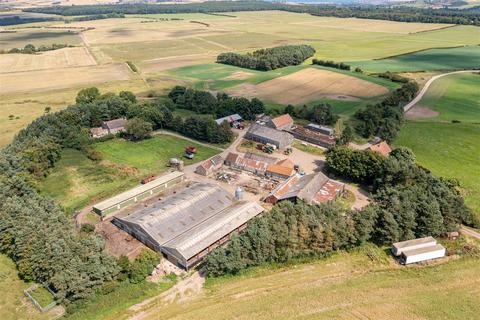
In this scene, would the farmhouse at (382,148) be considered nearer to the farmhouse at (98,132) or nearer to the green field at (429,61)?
the farmhouse at (98,132)

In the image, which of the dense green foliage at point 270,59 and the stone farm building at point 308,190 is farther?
the dense green foliage at point 270,59

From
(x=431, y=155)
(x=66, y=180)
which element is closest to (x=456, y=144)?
(x=431, y=155)

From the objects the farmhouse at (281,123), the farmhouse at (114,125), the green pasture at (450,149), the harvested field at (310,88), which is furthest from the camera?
the harvested field at (310,88)

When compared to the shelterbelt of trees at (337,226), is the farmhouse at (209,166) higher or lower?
lower

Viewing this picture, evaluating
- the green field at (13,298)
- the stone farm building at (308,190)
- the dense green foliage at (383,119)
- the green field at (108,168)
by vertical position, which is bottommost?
the green field at (13,298)

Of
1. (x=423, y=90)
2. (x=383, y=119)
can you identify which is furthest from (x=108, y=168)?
(x=423, y=90)

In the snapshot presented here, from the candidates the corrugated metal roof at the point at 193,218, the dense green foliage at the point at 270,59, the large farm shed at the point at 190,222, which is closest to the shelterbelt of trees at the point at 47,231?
the large farm shed at the point at 190,222

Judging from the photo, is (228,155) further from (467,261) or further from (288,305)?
(467,261)
